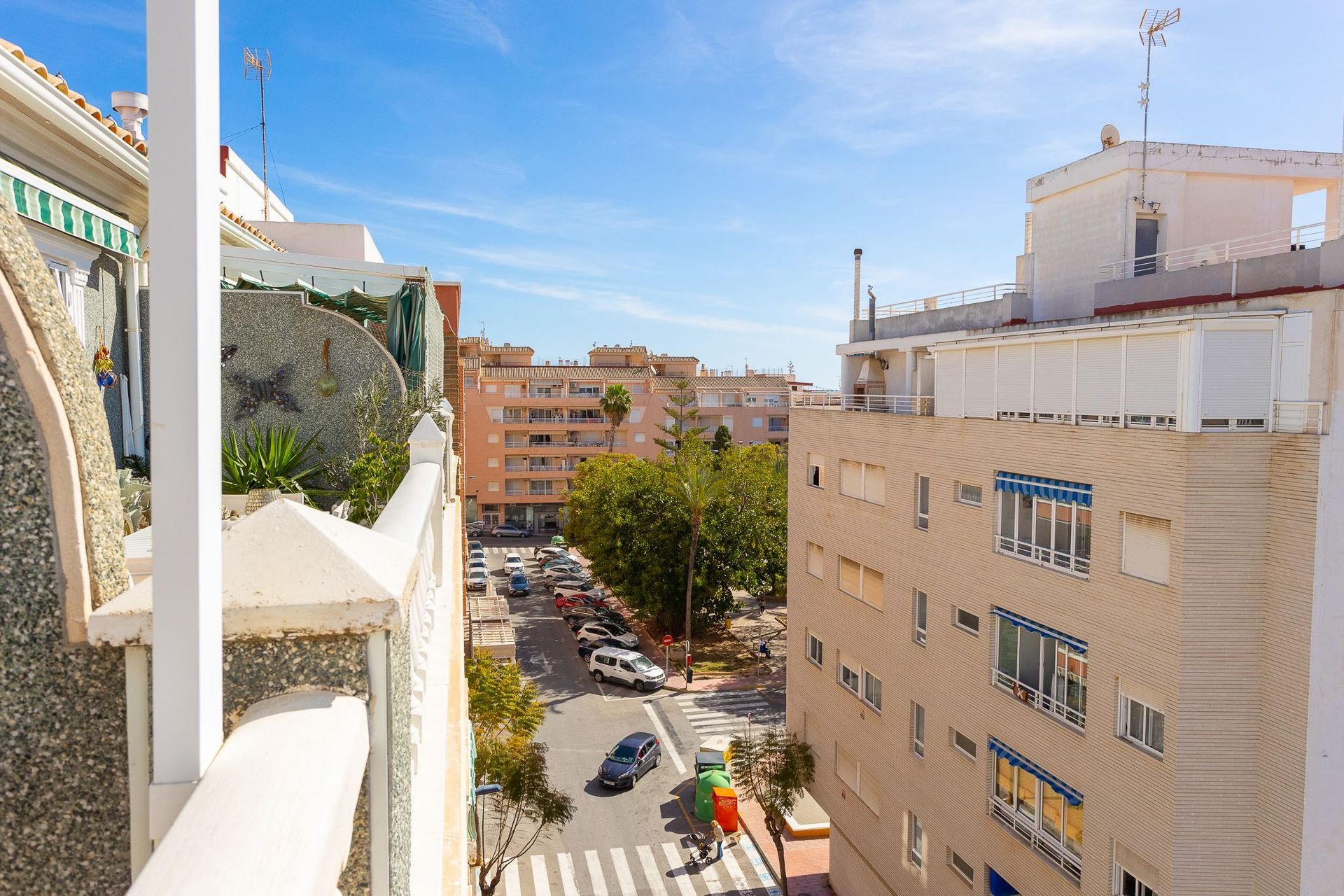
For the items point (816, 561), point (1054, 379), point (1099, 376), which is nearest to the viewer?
point (1099, 376)

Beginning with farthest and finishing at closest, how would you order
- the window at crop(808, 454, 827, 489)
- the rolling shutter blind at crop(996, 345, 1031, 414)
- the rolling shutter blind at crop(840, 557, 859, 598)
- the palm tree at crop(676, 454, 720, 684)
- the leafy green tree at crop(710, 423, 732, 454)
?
the leafy green tree at crop(710, 423, 732, 454) → the palm tree at crop(676, 454, 720, 684) → the window at crop(808, 454, 827, 489) → the rolling shutter blind at crop(840, 557, 859, 598) → the rolling shutter blind at crop(996, 345, 1031, 414)

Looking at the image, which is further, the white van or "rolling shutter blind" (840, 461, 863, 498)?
the white van

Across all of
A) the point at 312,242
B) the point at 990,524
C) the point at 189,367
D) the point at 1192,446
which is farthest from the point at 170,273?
the point at 312,242

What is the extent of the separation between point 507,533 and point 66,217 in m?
51.5

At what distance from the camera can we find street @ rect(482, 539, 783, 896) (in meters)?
18.9

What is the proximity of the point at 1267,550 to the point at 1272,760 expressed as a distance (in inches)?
93.9

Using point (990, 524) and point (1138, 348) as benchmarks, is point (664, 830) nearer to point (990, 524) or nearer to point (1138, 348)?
point (990, 524)

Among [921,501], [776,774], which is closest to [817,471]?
[921,501]

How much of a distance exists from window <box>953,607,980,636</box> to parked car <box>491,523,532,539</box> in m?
45.9

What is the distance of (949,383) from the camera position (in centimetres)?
1427

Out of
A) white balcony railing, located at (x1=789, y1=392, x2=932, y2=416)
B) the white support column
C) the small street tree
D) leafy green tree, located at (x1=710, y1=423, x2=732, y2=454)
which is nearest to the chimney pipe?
white balcony railing, located at (x1=789, y1=392, x2=932, y2=416)

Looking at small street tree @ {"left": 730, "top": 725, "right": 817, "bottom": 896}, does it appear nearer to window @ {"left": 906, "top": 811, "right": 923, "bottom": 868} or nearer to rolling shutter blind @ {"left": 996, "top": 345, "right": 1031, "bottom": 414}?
window @ {"left": 906, "top": 811, "right": 923, "bottom": 868}

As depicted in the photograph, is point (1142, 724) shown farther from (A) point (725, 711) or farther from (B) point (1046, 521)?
(A) point (725, 711)

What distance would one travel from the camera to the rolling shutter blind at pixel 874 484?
52.6ft
